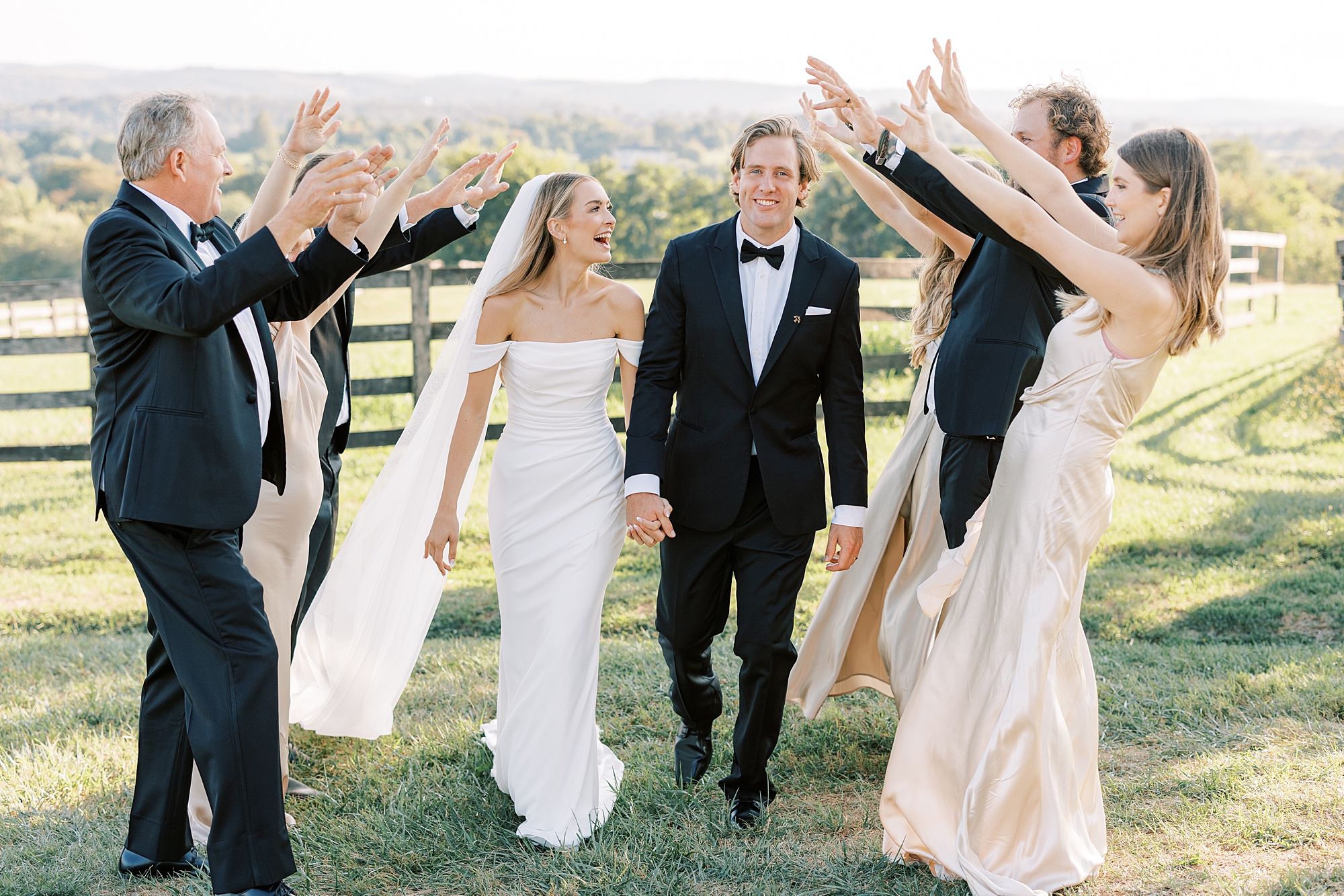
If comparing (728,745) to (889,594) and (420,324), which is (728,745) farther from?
(420,324)

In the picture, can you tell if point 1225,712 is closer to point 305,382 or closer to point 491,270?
point 491,270

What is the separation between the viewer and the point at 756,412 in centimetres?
373

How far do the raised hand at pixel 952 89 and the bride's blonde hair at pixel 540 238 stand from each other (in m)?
1.36

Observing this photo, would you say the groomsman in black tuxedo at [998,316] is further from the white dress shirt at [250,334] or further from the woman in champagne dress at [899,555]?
the white dress shirt at [250,334]

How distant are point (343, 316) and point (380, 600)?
121cm

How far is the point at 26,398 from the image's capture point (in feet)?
29.2

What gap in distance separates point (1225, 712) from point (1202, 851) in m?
1.39

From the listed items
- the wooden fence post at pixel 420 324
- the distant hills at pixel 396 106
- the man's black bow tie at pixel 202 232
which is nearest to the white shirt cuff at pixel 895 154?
the man's black bow tie at pixel 202 232

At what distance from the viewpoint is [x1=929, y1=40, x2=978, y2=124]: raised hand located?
3062mm

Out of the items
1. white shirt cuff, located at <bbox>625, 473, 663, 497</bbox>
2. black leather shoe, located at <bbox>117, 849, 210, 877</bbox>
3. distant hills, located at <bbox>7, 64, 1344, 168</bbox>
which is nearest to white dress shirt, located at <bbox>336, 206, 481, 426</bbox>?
white shirt cuff, located at <bbox>625, 473, 663, 497</bbox>

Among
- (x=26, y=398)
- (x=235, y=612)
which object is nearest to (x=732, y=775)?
(x=235, y=612)

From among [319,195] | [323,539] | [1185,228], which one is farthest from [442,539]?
[1185,228]

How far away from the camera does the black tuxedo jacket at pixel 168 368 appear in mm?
2855

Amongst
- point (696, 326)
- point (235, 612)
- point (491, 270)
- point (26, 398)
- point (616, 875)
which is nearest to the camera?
point (235, 612)
